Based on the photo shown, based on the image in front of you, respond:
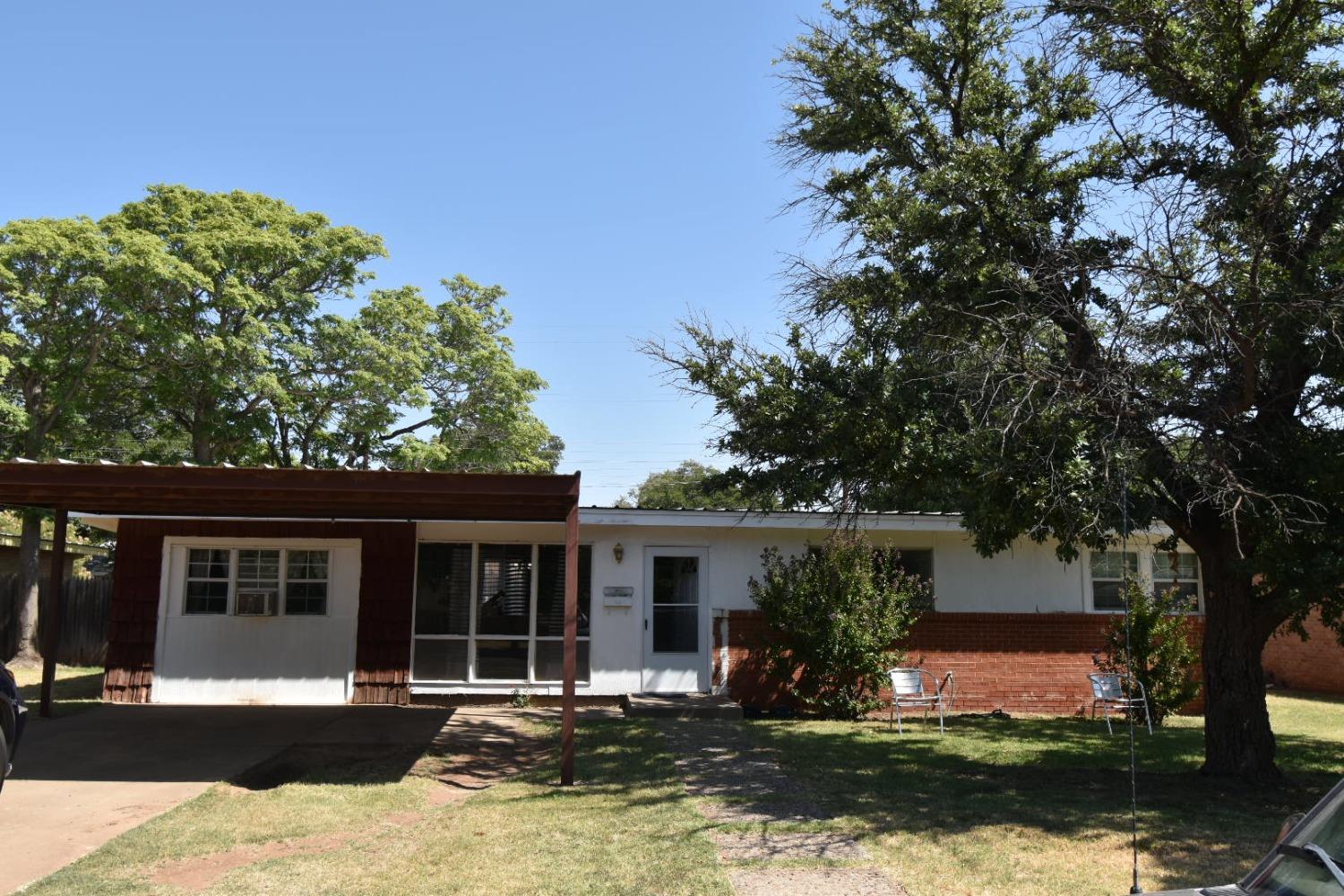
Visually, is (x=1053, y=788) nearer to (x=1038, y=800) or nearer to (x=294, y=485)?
(x=1038, y=800)

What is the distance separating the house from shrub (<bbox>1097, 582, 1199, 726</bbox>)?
1179 mm

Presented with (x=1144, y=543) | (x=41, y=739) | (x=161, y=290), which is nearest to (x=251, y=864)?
(x=41, y=739)

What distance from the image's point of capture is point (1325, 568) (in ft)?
24.9

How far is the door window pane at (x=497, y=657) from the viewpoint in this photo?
15.1 metres

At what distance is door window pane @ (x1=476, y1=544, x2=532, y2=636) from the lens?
→ 15141mm

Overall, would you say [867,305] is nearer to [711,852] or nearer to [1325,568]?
[1325,568]

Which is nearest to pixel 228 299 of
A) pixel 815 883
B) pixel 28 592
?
pixel 28 592

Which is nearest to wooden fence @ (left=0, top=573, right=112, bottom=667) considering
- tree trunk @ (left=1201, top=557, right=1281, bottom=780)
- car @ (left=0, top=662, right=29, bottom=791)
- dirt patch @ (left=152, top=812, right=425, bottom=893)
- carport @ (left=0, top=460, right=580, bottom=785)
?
carport @ (left=0, top=460, right=580, bottom=785)

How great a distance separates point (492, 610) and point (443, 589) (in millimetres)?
821

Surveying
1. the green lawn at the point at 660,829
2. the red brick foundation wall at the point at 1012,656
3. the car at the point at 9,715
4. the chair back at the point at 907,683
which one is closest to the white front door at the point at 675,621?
the red brick foundation wall at the point at 1012,656

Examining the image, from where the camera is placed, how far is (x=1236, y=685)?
925 centimetres

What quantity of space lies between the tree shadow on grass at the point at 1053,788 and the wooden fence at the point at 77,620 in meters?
15.5

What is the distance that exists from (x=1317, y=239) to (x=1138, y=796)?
4.79 meters

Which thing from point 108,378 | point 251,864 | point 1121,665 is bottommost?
point 251,864
